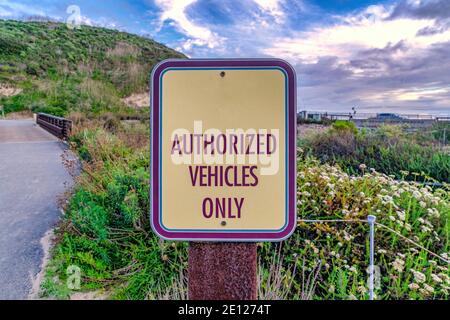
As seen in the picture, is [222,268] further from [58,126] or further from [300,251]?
[58,126]

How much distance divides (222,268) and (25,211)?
4117 mm

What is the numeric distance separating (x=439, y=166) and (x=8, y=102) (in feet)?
87.0

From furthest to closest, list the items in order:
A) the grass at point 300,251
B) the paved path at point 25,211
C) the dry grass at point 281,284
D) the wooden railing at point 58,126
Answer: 1. the wooden railing at point 58,126
2. the paved path at point 25,211
3. the grass at point 300,251
4. the dry grass at point 281,284

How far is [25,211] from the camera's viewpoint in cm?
454

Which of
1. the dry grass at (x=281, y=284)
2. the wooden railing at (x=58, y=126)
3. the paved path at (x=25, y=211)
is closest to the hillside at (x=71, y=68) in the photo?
the wooden railing at (x=58, y=126)

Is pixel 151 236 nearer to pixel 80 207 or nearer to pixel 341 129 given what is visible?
pixel 80 207

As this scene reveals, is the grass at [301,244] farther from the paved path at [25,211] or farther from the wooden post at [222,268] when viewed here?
the wooden post at [222,268]

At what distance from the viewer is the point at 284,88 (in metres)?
1.24

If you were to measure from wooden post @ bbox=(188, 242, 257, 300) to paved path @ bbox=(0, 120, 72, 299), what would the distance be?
7.06ft

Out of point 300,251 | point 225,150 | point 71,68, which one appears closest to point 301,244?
point 300,251

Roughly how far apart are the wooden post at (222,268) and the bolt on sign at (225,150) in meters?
0.04

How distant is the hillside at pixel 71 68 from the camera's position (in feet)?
69.2
